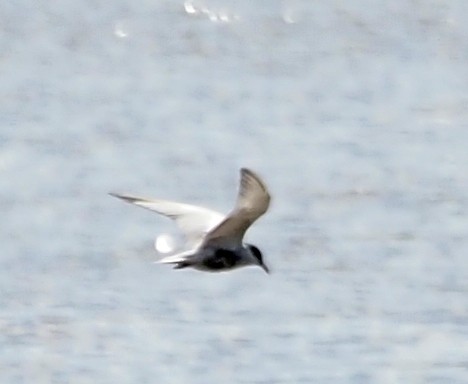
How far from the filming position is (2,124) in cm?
1437

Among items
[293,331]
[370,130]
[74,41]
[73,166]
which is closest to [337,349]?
[293,331]

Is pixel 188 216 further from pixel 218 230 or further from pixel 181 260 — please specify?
pixel 181 260

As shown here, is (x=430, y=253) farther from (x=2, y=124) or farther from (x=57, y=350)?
(x=2, y=124)

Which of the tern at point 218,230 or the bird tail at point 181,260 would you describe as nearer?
the tern at point 218,230

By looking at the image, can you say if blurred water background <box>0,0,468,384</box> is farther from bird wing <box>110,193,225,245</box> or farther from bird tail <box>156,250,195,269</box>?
bird tail <box>156,250,195,269</box>

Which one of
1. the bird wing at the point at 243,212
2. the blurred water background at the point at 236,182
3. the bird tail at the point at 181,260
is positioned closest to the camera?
the bird wing at the point at 243,212

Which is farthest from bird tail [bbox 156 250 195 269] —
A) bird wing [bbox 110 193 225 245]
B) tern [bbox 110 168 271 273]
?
bird wing [bbox 110 193 225 245]

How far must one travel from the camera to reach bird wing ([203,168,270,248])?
6785mm

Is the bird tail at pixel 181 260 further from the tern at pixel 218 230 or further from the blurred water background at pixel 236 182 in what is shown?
the blurred water background at pixel 236 182

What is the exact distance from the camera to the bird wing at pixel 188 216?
24.9ft

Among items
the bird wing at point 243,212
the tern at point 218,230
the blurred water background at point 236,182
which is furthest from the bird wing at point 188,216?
the blurred water background at point 236,182

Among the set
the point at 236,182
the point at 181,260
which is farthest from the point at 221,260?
the point at 236,182

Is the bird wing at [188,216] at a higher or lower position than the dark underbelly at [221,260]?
higher

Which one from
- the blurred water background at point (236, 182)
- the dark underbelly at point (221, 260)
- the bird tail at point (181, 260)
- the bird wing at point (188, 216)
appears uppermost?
the blurred water background at point (236, 182)
